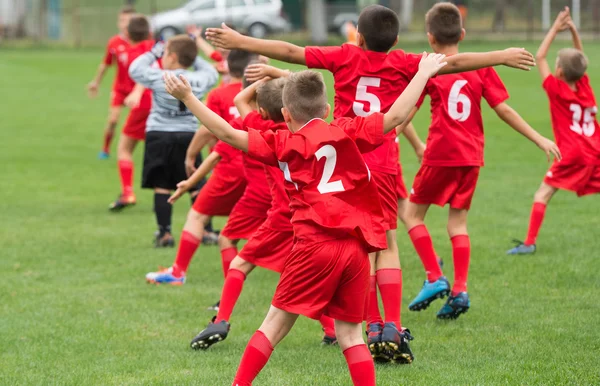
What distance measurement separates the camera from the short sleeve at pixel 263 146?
175 inches

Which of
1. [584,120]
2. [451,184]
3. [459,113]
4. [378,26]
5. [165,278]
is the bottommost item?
[165,278]

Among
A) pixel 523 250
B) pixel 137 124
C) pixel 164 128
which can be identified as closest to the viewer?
pixel 523 250

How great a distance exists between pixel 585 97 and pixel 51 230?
5.65 m

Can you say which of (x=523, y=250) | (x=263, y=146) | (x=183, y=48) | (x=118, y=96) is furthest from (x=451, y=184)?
(x=118, y=96)

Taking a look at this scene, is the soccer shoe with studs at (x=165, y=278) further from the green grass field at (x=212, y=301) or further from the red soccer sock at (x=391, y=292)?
the red soccer sock at (x=391, y=292)

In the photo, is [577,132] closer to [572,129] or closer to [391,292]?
Result: [572,129]

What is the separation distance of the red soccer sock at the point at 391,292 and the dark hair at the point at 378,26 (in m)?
1.37

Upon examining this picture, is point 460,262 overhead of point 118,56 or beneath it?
beneath

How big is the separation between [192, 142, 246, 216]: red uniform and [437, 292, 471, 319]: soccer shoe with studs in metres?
1.81

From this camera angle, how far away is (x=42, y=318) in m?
6.66

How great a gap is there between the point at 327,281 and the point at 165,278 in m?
3.51

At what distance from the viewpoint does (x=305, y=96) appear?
14.7 feet

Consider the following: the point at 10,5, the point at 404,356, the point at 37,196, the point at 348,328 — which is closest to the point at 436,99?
the point at 404,356

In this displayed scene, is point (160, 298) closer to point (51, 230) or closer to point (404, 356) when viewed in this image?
point (404, 356)
